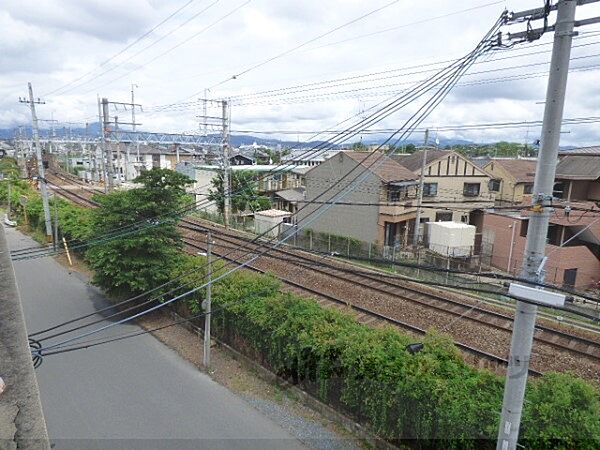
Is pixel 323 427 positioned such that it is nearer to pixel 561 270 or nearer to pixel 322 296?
pixel 322 296

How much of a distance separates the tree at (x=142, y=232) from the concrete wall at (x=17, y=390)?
10172 millimetres

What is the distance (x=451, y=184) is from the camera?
26922 millimetres

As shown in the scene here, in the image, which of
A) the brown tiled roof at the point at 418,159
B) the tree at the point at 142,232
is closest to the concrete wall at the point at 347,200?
the brown tiled roof at the point at 418,159

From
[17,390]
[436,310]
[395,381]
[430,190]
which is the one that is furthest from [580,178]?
[17,390]

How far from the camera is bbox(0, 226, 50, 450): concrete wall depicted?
2197 millimetres

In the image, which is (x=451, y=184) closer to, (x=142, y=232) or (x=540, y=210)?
(x=142, y=232)

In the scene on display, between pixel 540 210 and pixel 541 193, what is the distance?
0.19 meters

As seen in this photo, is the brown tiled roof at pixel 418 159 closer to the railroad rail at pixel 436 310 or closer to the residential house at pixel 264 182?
the residential house at pixel 264 182

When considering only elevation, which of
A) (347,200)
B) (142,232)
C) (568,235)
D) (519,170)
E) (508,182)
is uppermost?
(519,170)

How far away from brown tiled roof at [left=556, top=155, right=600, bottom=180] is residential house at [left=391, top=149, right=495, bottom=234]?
209 inches

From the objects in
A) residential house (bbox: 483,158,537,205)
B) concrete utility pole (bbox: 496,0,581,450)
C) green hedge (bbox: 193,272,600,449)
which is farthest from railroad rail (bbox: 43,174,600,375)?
residential house (bbox: 483,158,537,205)

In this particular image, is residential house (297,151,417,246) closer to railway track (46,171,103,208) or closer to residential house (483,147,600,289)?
residential house (483,147,600,289)

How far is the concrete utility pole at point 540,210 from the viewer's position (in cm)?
406

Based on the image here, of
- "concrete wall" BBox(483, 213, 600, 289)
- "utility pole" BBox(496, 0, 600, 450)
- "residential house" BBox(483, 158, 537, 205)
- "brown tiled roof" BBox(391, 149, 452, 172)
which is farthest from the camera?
"residential house" BBox(483, 158, 537, 205)
